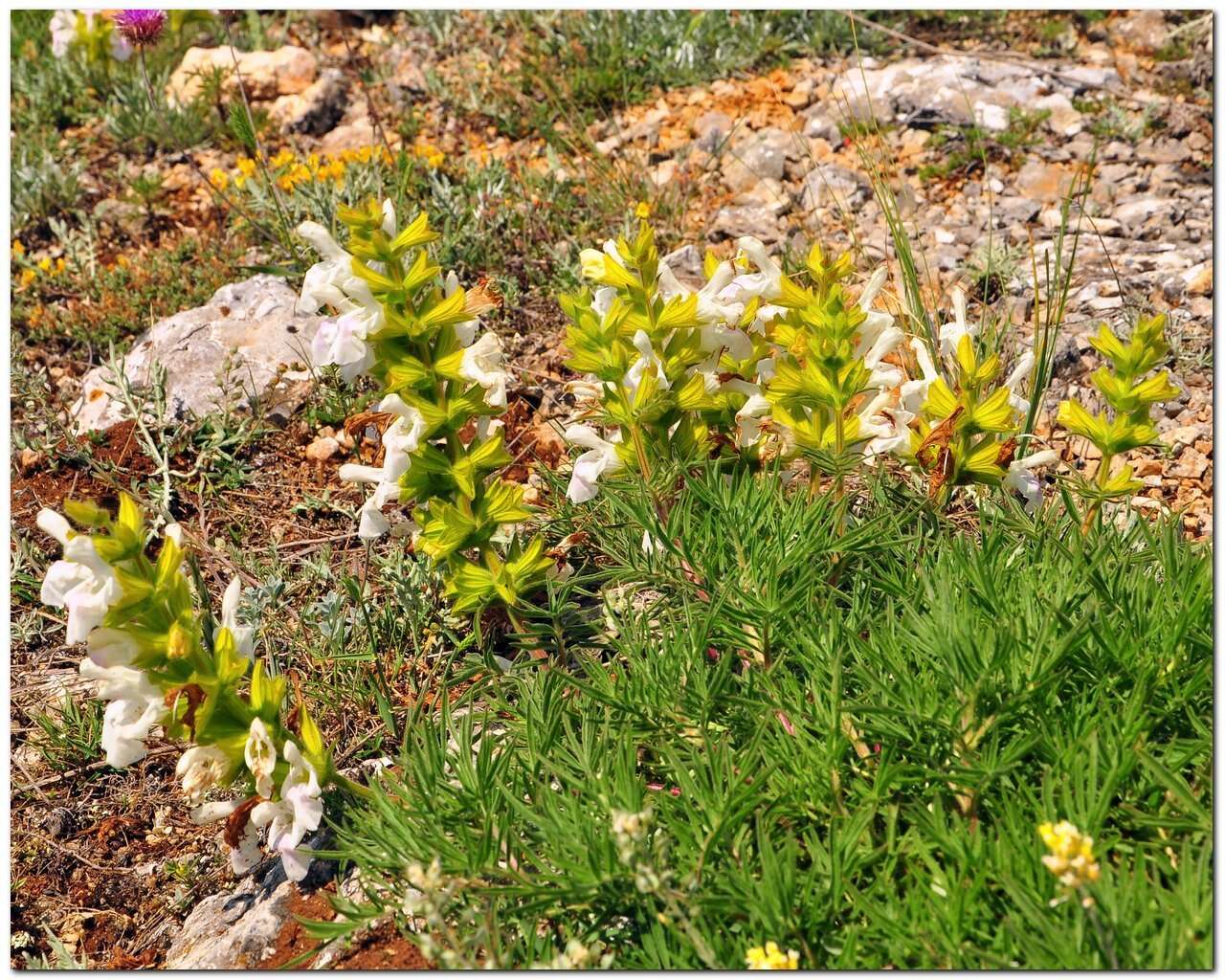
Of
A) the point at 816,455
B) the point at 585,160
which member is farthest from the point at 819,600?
the point at 585,160

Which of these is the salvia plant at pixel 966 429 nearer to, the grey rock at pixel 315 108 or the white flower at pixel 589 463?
the white flower at pixel 589 463

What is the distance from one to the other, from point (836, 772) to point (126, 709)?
1280 mm

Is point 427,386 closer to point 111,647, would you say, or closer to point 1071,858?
point 111,647

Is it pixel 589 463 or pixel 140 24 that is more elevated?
pixel 140 24

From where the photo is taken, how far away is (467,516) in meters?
2.53

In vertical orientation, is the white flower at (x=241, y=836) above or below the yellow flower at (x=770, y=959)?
below

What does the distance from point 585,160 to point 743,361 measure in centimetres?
231

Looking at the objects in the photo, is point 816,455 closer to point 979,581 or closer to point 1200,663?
point 979,581

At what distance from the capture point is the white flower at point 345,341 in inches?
90.6

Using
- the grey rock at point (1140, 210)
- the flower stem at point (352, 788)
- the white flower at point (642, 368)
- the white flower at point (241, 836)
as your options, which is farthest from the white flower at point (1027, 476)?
the grey rock at point (1140, 210)

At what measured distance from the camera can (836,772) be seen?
6.60 feet

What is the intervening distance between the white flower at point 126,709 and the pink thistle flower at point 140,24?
2.84m

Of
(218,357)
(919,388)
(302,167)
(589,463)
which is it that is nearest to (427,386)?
(589,463)

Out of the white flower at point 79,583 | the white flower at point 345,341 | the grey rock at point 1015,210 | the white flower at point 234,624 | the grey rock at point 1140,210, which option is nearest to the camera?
the white flower at point 79,583
